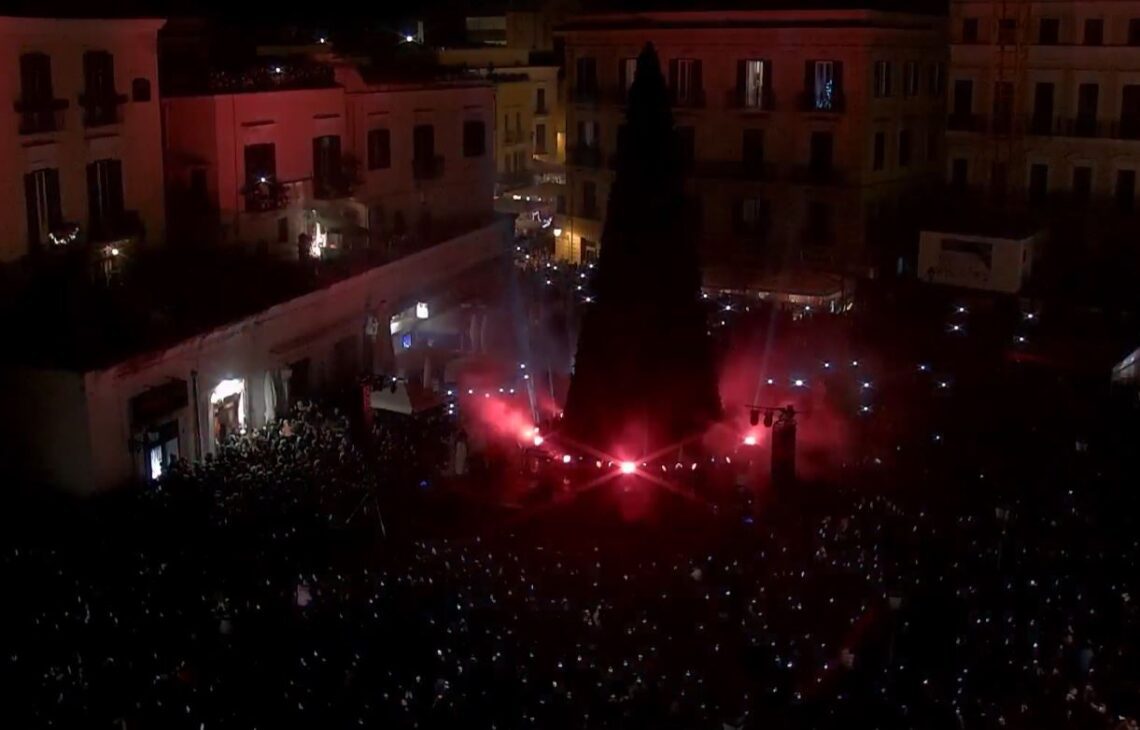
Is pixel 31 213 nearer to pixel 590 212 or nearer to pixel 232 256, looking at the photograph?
pixel 232 256

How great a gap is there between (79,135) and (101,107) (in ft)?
2.76

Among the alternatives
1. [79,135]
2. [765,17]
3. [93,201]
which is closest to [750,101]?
[765,17]

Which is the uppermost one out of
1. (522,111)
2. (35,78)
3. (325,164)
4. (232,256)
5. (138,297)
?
(35,78)

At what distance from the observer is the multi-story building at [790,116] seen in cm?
4094

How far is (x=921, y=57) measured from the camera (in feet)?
143

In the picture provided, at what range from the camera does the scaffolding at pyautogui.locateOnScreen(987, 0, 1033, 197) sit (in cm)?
4212

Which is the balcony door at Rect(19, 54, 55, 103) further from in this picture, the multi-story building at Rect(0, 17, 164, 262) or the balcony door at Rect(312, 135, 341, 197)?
the balcony door at Rect(312, 135, 341, 197)

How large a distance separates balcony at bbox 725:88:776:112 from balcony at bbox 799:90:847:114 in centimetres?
101

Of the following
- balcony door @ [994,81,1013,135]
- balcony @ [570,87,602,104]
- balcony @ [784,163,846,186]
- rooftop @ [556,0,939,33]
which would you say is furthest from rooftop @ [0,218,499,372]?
balcony door @ [994,81,1013,135]

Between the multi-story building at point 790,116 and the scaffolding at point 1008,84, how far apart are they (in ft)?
7.37

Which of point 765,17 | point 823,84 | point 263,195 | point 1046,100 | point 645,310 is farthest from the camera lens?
point 1046,100

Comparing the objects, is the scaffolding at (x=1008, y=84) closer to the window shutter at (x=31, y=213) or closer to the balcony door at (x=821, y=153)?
the balcony door at (x=821, y=153)

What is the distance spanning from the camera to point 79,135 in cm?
2609

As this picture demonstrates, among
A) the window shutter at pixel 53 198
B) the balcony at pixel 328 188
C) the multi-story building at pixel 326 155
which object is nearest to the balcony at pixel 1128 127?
the multi-story building at pixel 326 155
